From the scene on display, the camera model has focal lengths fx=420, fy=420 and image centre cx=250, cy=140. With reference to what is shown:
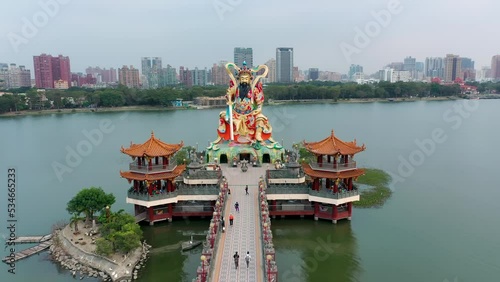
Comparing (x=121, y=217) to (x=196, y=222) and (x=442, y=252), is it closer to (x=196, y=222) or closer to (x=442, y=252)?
(x=196, y=222)

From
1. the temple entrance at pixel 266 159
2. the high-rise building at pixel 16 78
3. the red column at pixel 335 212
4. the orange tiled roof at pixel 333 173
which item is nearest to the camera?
the orange tiled roof at pixel 333 173

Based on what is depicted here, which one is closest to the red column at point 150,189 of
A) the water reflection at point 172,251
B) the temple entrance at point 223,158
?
the water reflection at point 172,251

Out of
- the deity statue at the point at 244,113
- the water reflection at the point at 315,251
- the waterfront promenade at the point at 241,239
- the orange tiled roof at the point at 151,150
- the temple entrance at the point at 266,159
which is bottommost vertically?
the water reflection at the point at 315,251

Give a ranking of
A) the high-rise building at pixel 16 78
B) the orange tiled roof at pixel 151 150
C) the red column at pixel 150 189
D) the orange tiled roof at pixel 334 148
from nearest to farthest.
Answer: the orange tiled roof at pixel 151 150, the orange tiled roof at pixel 334 148, the red column at pixel 150 189, the high-rise building at pixel 16 78

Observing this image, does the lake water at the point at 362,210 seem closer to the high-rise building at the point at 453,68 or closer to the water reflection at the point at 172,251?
the water reflection at the point at 172,251

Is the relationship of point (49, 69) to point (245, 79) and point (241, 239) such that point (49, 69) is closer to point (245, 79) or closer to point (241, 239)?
point (245, 79)

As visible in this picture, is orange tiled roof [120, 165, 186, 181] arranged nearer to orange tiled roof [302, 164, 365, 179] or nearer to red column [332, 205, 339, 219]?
orange tiled roof [302, 164, 365, 179]

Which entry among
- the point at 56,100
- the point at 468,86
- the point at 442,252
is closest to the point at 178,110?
the point at 56,100

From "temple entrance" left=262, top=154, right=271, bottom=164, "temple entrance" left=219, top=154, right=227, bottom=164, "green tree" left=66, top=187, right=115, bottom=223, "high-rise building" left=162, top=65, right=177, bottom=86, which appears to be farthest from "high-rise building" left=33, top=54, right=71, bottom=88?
"green tree" left=66, top=187, right=115, bottom=223
